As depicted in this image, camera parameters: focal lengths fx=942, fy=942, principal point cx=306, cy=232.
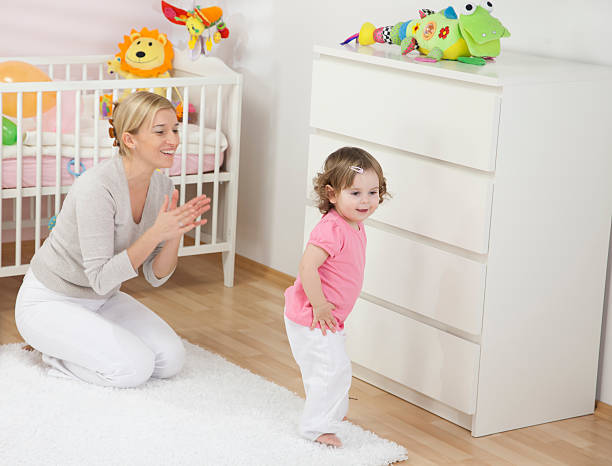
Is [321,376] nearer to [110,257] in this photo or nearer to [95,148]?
[110,257]

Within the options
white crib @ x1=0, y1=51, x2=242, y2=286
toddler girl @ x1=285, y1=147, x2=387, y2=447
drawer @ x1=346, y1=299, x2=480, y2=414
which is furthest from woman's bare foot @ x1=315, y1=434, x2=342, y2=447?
white crib @ x1=0, y1=51, x2=242, y2=286

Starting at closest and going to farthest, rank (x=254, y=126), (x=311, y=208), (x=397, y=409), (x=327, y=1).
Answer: (x=397, y=409) < (x=311, y=208) < (x=327, y=1) < (x=254, y=126)

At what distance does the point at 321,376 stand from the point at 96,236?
0.69m

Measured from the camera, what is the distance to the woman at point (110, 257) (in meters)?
2.42

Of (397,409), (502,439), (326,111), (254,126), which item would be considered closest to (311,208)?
(326,111)

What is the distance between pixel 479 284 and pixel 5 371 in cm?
130

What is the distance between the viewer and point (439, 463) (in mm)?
2217

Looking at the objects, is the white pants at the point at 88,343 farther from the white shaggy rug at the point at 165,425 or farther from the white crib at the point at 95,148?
the white crib at the point at 95,148

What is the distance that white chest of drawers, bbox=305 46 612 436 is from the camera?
224 centimetres

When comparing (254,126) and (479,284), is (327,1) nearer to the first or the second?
(254,126)

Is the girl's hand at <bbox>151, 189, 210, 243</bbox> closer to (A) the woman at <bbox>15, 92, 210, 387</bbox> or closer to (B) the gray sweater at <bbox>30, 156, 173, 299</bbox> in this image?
(A) the woman at <bbox>15, 92, 210, 387</bbox>

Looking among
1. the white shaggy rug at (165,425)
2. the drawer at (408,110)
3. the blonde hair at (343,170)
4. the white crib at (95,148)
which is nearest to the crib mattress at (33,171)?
the white crib at (95,148)

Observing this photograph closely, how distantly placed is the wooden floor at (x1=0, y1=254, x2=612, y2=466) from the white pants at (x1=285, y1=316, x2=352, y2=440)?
0.65 feet

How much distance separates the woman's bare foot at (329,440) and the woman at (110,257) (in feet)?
1.79
